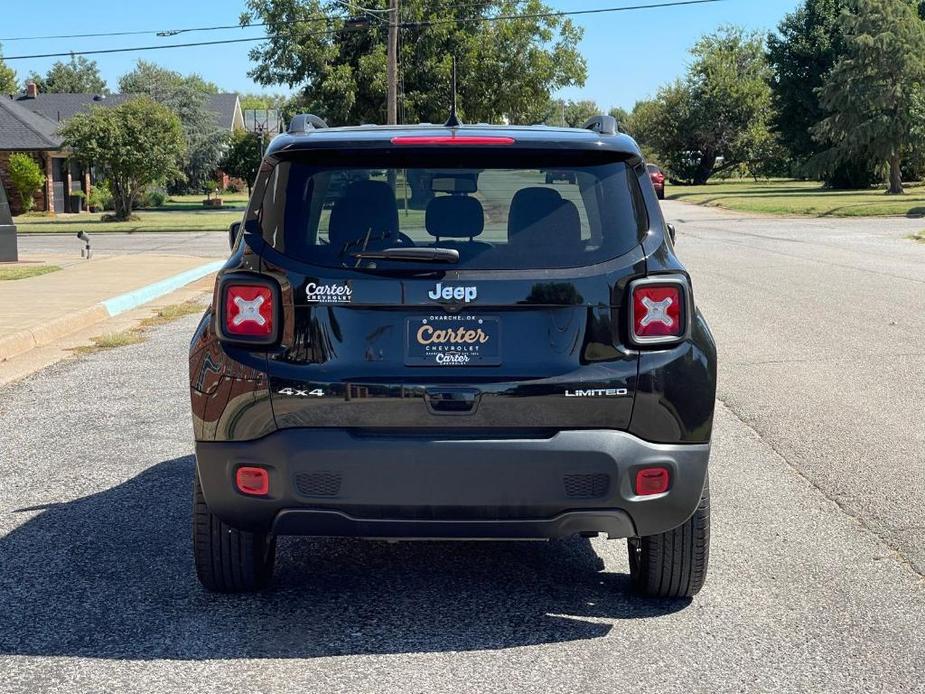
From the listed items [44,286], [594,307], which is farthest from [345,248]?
[44,286]

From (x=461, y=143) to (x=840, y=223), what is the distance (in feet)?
114

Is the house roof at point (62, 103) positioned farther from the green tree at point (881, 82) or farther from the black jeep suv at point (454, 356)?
the black jeep suv at point (454, 356)

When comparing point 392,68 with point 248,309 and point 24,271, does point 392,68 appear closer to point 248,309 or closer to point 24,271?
point 24,271

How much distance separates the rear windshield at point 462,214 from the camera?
4.27 metres

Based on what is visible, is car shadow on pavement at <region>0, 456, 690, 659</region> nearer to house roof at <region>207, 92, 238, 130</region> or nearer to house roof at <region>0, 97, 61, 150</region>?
house roof at <region>0, 97, 61, 150</region>

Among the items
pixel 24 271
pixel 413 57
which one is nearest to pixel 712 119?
pixel 413 57

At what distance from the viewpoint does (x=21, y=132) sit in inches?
1950

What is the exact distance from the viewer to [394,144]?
4.29 metres

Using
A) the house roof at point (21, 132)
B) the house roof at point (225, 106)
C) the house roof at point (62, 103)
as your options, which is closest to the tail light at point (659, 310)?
the house roof at point (21, 132)

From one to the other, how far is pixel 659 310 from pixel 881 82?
48.8m

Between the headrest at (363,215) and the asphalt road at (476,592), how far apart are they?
1.43 m

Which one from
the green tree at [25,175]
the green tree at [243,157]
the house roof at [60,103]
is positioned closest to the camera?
the green tree at [25,175]

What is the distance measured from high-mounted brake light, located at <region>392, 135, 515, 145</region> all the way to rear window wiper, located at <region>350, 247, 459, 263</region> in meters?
0.39

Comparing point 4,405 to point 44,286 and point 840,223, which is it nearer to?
point 44,286
